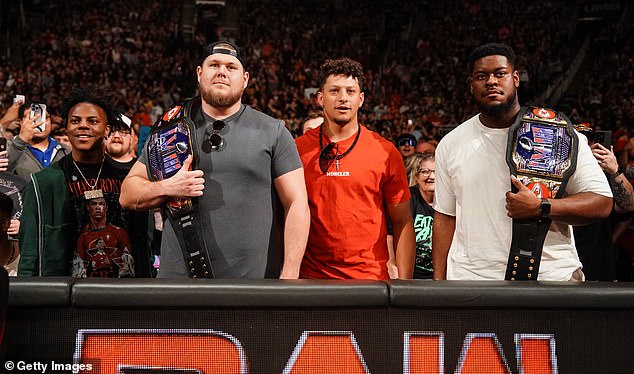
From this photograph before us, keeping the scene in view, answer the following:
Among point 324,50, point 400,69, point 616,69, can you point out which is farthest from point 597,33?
point 324,50

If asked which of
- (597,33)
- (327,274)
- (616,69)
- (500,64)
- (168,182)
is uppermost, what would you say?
(597,33)

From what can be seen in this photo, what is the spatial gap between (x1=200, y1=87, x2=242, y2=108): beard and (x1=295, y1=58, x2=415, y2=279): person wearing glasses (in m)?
0.71

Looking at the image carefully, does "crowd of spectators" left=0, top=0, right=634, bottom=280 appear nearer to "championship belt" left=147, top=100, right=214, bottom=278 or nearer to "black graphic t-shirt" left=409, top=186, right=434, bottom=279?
"black graphic t-shirt" left=409, top=186, right=434, bottom=279

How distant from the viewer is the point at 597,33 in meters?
18.2

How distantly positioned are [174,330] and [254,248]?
922 millimetres

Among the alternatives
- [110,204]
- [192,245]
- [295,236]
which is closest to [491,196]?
[295,236]

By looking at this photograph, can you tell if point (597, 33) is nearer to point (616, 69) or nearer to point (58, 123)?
point (616, 69)

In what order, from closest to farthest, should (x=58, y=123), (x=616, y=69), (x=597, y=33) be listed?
(x=58, y=123) → (x=616, y=69) → (x=597, y=33)

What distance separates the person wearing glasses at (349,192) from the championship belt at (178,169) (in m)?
0.83

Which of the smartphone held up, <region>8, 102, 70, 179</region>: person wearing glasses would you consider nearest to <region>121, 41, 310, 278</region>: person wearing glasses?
the smartphone held up

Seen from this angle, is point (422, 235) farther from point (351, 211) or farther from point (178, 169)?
point (178, 169)

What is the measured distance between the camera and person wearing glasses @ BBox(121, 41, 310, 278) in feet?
9.86

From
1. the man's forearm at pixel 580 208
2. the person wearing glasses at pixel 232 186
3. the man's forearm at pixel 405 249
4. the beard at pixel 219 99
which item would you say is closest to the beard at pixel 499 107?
the man's forearm at pixel 580 208

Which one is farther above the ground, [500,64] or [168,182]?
[500,64]
